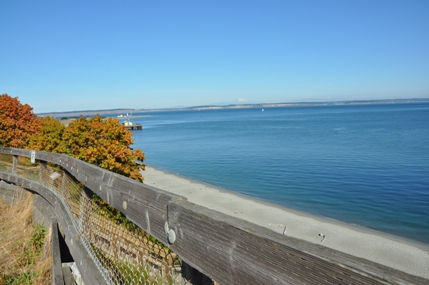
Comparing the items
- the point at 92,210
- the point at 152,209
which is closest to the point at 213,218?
the point at 152,209

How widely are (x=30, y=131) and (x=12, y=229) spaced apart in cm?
1842

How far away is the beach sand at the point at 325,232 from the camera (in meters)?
16.5

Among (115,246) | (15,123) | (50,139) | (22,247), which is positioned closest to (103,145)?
(50,139)

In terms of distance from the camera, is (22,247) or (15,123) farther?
(15,123)

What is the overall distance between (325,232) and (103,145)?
12589 mm

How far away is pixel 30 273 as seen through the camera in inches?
217

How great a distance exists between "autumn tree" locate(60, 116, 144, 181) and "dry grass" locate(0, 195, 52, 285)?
7149 mm

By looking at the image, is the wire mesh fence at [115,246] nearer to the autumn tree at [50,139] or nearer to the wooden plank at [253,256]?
the wooden plank at [253,256]

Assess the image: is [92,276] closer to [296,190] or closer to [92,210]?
[92,210]

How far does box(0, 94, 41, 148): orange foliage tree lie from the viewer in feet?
71.9

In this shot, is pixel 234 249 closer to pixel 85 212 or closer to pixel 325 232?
pixel 85 212

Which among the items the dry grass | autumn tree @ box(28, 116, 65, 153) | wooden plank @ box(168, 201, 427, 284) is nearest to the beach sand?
autumn tree @ box(28, 116, 65, 153)

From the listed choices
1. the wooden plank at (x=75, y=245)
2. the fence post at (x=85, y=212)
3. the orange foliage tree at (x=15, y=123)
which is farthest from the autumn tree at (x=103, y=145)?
the fence post at (x=85, y=212)

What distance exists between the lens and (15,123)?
2308 cm
